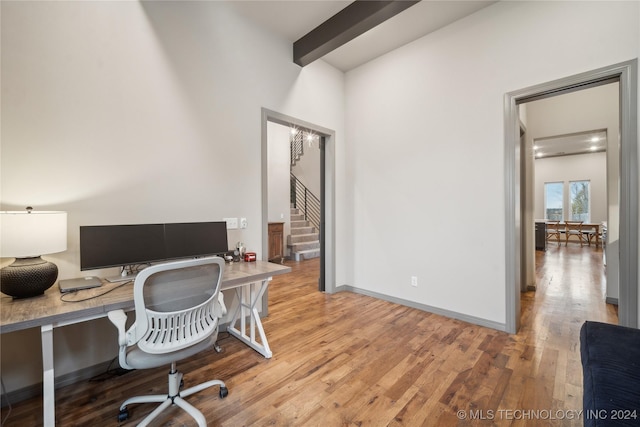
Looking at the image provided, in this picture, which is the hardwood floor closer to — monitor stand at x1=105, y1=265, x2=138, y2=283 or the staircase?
monitor stand at x1=105, y1=265, x2=138, y2=283

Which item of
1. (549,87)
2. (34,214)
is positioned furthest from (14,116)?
(549,87)

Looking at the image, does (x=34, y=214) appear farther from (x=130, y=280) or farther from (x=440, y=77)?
(x=440, y=77)

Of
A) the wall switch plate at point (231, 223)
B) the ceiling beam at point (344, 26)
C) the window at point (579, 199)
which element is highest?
the ceiling beam at point (344, 26)

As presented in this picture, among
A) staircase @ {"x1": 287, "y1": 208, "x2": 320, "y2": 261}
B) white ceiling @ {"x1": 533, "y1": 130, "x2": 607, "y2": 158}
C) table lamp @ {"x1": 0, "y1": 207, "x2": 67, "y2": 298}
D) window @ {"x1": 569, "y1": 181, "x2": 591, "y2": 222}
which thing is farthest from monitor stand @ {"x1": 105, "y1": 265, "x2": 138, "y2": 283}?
window @ {"x1": 569, "y1": 181, "x2": 591, "y2": 222}

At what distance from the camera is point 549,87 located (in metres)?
2.48

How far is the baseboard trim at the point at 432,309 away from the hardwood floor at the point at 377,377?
0.09 metres

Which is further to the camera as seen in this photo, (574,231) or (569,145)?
(574,231)

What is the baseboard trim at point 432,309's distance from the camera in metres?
2.83

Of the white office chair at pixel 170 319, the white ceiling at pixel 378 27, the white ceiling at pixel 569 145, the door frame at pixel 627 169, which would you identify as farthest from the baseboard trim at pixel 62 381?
the white ceiling at pixel 569 145

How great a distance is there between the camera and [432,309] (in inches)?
129

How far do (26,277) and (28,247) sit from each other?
0.19 m

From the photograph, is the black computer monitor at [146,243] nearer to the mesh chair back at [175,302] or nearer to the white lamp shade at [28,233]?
the white lamp shade at [28,233]

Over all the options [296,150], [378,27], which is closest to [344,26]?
[378,27]

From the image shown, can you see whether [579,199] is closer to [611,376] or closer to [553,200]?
[553,200]
